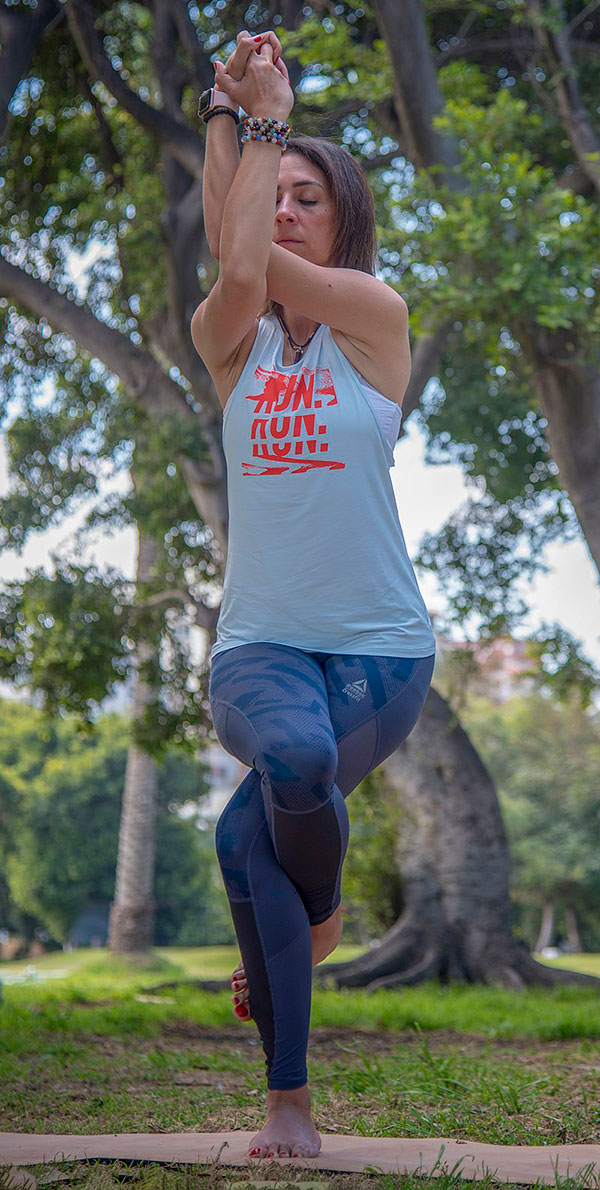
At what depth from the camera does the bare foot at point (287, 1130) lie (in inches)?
81.0

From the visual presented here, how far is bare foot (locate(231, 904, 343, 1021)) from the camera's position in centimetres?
238

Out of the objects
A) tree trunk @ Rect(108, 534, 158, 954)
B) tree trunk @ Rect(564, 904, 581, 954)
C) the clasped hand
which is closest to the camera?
the clasped hand

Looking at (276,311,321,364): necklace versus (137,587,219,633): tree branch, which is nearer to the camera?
(276,311,321,364): necklace

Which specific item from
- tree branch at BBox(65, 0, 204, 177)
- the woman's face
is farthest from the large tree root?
the woman's face

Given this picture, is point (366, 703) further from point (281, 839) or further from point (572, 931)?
point (572, 931)

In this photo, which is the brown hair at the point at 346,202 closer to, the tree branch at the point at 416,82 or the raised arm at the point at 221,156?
the raised arm at the point at 221,156

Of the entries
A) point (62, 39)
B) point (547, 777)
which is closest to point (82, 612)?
point (62, 39)

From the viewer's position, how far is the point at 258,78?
2.50 metres

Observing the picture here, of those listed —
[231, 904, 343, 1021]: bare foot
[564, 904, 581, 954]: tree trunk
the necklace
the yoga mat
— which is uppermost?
the necklace

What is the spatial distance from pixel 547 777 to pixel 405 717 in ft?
109

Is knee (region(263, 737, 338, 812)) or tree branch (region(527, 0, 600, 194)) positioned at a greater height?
tree branch (region(527, 0, 600, 194))

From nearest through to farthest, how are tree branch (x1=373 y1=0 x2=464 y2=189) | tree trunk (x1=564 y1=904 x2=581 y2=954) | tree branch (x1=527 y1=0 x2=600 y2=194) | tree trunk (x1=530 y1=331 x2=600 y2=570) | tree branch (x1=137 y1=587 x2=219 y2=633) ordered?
1. tree branch (x1=373 y1=0 x2=464 y2=189)
2. tree trunk (x1=530 y1=331 x2=600 y2=570)
3. tree branch (x1=527 y1=0 x2=600 y2=194)
4. tree branch (x1=137 y1=587 x2=219 y2=633)
5. tree trunk (x1=564 y1=904 x2=581 y2=954)

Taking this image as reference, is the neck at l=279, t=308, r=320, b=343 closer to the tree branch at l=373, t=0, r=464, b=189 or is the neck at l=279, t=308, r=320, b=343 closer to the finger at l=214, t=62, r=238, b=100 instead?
the finger at l=214, t=62, r=238, b=100

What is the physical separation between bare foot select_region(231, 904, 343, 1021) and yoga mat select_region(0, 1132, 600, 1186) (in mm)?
255
